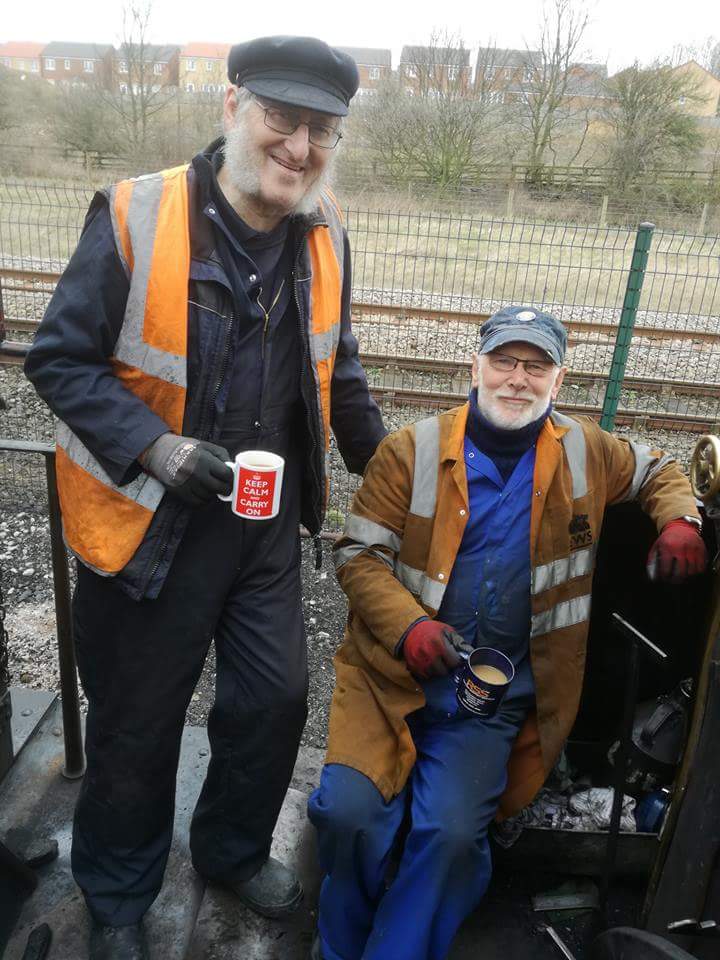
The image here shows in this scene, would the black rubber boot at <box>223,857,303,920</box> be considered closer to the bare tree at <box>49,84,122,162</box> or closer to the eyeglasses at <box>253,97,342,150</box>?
the eyeglasses at <box>253,97,342,150</box>

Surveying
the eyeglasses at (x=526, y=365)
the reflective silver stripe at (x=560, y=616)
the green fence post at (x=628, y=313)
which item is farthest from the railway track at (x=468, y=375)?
the reflective silver stripe at (x=560, y=616)

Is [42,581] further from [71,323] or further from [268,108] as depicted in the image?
[268,108]

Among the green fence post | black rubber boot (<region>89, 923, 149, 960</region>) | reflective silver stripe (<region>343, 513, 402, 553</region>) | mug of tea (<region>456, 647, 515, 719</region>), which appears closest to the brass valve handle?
mug of tea (<region>456, 647, 515, 719</region>)

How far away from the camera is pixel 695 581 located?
7.60ft

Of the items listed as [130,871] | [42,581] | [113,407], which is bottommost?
[42,581]

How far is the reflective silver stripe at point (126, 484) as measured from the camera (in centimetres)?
201

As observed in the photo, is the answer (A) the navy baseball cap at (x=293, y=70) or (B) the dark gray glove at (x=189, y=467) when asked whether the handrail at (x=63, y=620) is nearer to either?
(B) the dark gray glove at (x=189, y=467)

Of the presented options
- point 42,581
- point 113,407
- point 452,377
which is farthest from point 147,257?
point 452,377

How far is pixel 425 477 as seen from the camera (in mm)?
2426

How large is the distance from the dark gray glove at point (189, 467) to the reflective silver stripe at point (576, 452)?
1.08 metres

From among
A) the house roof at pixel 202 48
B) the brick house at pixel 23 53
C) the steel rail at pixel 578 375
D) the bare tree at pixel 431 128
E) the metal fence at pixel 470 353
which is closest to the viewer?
the metal fence at pixel 470 353

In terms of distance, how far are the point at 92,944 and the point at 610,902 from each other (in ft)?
5.23

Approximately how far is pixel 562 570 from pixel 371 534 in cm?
59

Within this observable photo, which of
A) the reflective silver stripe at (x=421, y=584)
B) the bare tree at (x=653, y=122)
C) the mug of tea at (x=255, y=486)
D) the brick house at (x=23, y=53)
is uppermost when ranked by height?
the brick house at (x=23, y=53)
